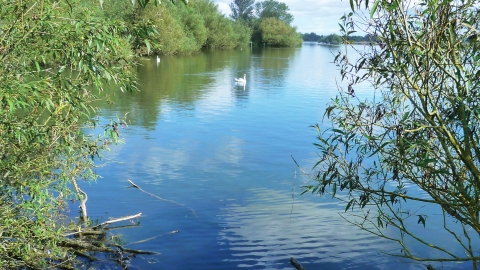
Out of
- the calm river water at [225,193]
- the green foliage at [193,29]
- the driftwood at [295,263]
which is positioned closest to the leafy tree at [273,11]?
the green foliage at [193,29]

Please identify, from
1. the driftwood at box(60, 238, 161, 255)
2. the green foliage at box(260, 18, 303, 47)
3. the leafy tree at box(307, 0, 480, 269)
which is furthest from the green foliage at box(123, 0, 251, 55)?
the leafy tree at box(307, 0, 480, 269)

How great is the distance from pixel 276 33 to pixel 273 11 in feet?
45.0

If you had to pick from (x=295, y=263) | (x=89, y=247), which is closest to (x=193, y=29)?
(x=89, y=247)

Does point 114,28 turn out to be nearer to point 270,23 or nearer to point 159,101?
point 159,101

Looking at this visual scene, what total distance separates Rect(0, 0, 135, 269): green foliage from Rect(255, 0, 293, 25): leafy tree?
85430 millimetres

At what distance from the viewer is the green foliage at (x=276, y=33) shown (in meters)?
78.8

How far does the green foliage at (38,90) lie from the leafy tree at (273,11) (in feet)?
280

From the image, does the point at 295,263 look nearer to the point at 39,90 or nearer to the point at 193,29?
the point at 39,90

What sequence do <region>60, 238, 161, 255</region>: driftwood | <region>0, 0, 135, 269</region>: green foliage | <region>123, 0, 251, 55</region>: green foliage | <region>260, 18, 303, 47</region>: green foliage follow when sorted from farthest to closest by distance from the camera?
<region>260, 18, 303, 47</region>: green foliage → <region>123, 0, 251, 55</region>: green foliage → <region>60, 238, 161, 255</region>: driftwood → <region>0, 0, 135, 269</region>: green foliage

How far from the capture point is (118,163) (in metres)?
11.4

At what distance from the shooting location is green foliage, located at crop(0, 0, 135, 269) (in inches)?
167

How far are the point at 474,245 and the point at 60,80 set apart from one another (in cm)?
681

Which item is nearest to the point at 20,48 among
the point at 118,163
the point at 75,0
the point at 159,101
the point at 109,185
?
the point at 75,0

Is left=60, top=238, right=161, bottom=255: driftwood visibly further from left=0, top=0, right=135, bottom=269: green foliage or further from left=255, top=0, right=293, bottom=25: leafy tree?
left=255, top=0, right=293, bottom=25: leafy tree
